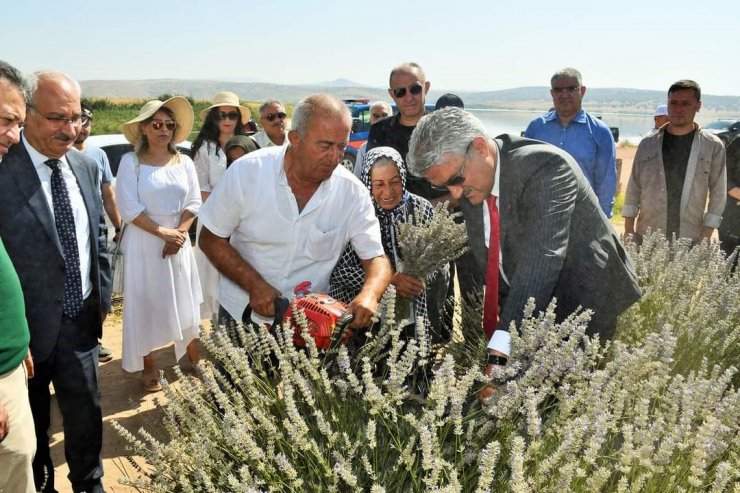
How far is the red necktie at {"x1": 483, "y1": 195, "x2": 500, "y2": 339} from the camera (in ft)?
8.27

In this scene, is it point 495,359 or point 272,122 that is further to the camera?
point 272,122

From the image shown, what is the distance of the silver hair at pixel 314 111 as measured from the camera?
8.96 feet

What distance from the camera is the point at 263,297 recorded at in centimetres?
274

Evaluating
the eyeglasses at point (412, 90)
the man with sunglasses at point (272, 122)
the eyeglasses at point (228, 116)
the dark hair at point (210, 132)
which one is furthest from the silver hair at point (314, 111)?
the man with sunglasses at point (272, 122)

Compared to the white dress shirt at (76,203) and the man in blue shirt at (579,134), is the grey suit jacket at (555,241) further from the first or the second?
the man in blue shirt at (579,134)

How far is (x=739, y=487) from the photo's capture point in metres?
1.62

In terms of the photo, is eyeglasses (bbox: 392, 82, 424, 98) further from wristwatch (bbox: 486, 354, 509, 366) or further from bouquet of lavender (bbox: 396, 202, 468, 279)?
wristwatch (bbox: 486, 354, 509, 366)

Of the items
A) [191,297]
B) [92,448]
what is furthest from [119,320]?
[92,448]

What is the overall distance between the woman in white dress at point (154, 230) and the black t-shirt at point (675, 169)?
374cm

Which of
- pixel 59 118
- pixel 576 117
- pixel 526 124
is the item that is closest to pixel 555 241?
pixel 59 118

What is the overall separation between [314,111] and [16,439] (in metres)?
1.67

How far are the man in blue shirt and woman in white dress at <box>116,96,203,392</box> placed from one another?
2.62m

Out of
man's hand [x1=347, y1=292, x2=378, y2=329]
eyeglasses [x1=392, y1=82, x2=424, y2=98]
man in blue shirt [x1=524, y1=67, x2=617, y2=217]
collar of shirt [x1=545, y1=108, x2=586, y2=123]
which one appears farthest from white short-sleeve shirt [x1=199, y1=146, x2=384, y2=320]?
collar of shirt [x1=545, y1=108, x2=586, y2=123]

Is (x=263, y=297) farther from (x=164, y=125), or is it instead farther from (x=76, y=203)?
(x=164, y=125)
